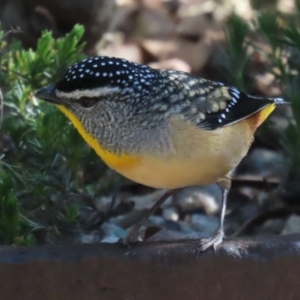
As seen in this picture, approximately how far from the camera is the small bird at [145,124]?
10.8 feet

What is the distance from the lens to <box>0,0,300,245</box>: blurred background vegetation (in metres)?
3.96

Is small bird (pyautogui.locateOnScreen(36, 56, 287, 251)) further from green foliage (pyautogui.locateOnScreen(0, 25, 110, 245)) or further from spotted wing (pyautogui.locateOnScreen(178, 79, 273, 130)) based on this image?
green foliage (pyautogui.locateOnScreen(0, 25, 110, 245))

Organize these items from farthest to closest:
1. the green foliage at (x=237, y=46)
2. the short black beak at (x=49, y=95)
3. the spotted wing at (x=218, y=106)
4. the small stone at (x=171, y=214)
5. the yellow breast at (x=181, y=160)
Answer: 1. the small stone at (x=171, y=214)
2. the green foliage at (x=237, y=46)
3. the spotted wing at (x=218, y=106)
4. the short black beak at (x=49, y=95)
5. the yellow breast at (x=181, y=160)

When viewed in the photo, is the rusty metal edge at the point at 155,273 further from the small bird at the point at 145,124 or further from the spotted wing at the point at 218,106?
the spotted wing at the point at 218,106

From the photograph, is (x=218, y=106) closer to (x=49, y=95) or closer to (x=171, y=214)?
(x=49, y=95)

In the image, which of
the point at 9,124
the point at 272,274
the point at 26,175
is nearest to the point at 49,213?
the point at 26,175

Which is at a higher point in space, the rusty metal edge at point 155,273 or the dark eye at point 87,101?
the dark eye at point 87,101

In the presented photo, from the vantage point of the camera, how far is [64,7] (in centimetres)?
594

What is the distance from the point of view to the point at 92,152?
166 inches

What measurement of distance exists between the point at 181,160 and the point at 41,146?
88 centimetres

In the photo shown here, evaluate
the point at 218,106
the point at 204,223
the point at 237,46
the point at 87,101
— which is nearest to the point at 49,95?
the point at 87,101

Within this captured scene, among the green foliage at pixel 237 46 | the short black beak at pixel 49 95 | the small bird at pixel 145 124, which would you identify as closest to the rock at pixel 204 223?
the green foliage at pixel 237 46

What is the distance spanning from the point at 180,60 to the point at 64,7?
3.70ft

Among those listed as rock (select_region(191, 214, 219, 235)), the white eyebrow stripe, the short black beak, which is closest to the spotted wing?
the white eyebrow stripe
